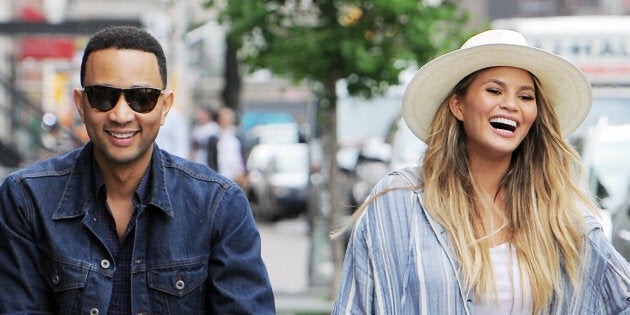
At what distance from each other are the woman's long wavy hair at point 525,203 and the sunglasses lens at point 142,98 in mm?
911

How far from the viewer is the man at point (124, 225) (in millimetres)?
3859

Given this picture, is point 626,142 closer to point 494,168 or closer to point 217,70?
point 494,168

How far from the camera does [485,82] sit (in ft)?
13.9

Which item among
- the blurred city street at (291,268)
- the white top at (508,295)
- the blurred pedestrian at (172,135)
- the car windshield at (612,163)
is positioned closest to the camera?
the white top at (508,295)

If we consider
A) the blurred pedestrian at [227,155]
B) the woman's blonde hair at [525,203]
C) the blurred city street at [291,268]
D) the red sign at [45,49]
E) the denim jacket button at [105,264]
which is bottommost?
the blurred city street at [291,268]

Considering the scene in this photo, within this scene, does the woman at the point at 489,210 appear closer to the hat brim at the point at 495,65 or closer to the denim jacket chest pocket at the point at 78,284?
the hat brim at the point at 495,65

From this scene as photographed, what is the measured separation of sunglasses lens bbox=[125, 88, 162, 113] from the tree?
25.1ft

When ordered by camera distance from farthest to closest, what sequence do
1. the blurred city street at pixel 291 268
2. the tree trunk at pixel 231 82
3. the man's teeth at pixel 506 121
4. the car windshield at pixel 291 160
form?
the car windshield at pixel 291 160 < the tree trunk at pixel 231 82 < the blurred city street at pixel 291 268 < the man's teeth at pixel 506 121

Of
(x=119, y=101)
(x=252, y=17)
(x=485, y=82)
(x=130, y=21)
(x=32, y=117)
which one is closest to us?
(x=119, y=101)

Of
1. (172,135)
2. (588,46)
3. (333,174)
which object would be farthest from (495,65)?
(588,46)

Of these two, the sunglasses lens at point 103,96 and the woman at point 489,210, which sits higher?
the sunglasses lens at point 103,96

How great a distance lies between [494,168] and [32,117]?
1604cm

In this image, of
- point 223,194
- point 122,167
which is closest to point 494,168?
point 223,194

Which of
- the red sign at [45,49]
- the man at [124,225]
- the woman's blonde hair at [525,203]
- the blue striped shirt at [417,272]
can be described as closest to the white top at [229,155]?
the red sign at [45,49]
